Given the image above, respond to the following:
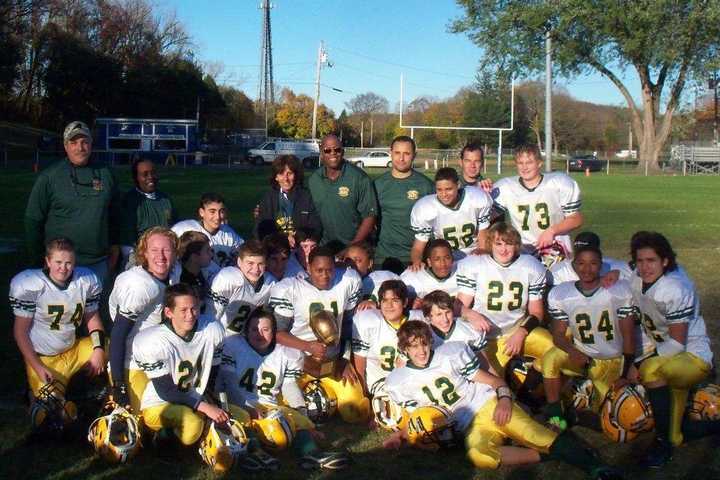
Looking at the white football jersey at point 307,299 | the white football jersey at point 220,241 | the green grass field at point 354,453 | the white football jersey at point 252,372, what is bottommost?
the green grass field at point 354,453

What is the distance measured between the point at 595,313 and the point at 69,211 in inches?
150

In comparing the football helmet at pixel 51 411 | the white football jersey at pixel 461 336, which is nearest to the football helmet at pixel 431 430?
the white football jersey at pixel 461 336

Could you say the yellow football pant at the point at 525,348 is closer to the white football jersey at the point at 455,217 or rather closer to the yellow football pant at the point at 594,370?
the yellow football pant at the point at 594,370

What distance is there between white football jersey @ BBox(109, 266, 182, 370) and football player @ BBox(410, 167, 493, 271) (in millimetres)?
2057

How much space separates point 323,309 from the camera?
19.0 ft

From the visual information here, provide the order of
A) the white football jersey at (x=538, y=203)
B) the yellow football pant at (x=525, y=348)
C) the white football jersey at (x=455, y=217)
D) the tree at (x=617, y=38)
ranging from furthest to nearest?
the tree at (x=617, y=38) < the white football jersey at (x=538, y=203) < the white football jersey at (x=455, y=217) < the yellow football pant at (x=525, y=348)

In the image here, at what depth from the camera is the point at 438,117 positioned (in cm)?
6812

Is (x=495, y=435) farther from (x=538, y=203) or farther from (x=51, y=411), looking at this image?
(x=51, y=411)

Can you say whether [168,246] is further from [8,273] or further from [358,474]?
[8,273]

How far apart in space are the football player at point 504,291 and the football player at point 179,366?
1.93m

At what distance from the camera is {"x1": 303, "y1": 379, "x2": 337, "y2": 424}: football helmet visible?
17.7ft

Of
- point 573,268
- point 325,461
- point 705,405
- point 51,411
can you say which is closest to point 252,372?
point 325,461

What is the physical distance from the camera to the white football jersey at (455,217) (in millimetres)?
6293

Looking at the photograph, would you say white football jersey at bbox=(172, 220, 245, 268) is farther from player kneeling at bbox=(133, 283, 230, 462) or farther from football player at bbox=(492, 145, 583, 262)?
football player at bbox=(492, 145, 583, 262)
